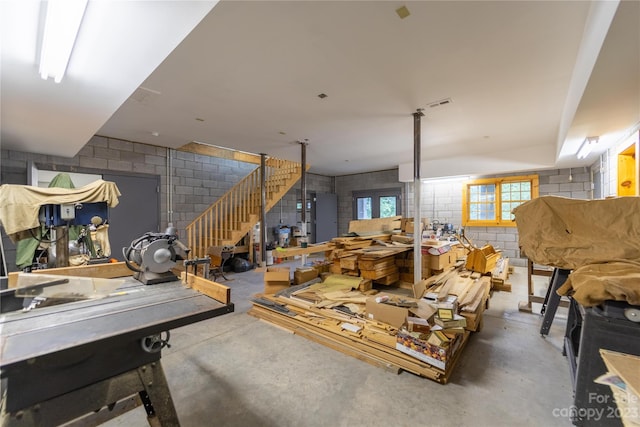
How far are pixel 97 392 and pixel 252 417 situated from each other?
989mm

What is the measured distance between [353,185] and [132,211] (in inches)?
260

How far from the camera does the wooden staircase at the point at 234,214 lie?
555cm

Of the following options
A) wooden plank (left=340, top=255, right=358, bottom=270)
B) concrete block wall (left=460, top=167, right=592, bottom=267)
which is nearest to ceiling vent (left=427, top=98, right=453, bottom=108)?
wooden plank (left=340, top=255, right=358, bottom=270)

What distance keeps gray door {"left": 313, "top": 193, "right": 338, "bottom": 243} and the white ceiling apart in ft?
15.7

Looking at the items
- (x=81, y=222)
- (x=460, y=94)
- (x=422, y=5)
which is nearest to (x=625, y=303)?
(x=422, y=5)

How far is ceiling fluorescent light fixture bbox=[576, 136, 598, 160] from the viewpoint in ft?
11.6

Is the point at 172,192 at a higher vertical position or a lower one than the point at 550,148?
lower

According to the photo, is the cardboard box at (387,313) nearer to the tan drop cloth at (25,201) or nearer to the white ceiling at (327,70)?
the white ceiling at (327,70)

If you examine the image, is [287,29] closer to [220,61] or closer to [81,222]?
[220,61]

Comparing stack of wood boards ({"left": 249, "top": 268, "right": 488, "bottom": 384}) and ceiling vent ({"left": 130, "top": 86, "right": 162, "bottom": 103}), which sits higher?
ceiling vent ({"left": 130, "top": 86, "right": 162, "bottom": 103})

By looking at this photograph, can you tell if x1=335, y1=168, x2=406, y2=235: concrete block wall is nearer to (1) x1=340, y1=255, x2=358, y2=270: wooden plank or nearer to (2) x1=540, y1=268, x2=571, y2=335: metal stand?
(1) x1=340, y1=255, x2=358, y2=270: wooden plank

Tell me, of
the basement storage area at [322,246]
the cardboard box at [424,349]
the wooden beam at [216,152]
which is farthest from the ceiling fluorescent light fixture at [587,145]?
the wooden beam at [216,152]

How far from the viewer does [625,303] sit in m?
1.43

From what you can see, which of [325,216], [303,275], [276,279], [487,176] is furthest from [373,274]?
[325,216]
